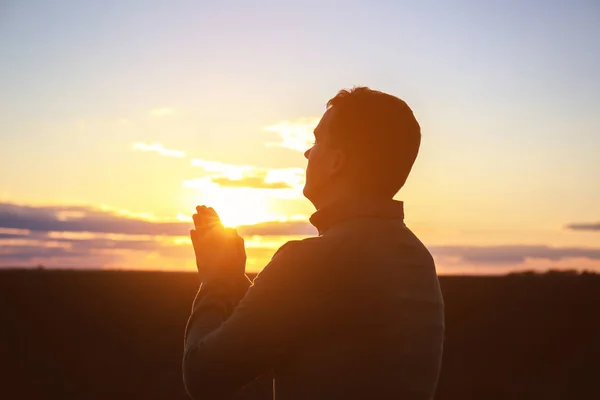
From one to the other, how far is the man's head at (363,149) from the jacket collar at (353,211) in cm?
3

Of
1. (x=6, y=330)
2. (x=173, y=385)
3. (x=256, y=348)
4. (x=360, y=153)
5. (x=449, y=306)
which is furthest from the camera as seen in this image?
(x=449, y=306)

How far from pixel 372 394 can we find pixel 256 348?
0.35 m

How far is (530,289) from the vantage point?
1958 cm

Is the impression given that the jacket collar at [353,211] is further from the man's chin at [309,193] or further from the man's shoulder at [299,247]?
Answer: the man's shoulder at [299,247]

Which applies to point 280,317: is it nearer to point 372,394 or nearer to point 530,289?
point 372,394

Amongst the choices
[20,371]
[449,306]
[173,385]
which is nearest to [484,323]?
[449,306]

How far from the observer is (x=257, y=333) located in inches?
73.8

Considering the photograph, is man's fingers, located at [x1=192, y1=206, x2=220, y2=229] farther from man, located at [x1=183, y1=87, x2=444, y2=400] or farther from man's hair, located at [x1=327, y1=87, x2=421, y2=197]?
man's hair, located at [x1=327, y1=87, x2=421, y2=197]

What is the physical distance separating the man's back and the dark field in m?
14.5

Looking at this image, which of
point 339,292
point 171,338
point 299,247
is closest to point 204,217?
point 299,247

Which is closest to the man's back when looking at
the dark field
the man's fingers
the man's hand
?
the man's hand

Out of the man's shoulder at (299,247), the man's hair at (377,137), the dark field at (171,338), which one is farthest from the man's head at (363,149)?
the dark field at (171,338)

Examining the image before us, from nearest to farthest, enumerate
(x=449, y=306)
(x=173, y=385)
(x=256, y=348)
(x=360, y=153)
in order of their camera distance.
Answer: (x=256, y=348), (x=360, y=153), (x=173, y=385), (x=449, y=306)

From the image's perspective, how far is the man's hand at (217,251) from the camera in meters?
2.18
